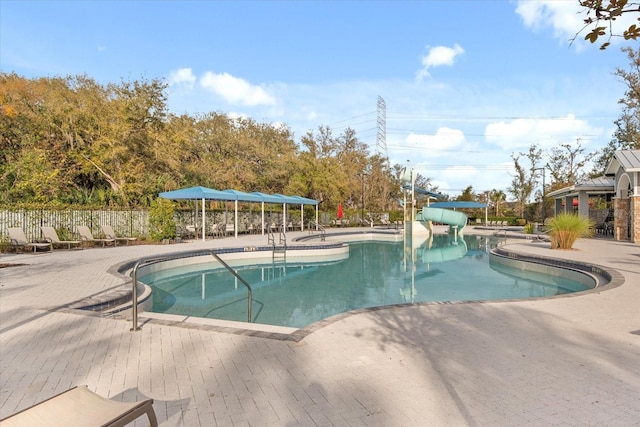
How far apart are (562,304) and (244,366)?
507cm

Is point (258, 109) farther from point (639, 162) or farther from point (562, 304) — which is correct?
point (562, 304)

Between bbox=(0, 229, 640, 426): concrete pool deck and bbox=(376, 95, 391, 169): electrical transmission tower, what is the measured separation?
45.8 m

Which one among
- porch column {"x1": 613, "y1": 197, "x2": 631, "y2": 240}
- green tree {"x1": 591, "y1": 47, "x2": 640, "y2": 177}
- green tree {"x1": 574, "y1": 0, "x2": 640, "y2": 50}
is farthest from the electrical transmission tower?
green tree {"x1": 574, "y1": 0, "x2": 640, "y2": 50}

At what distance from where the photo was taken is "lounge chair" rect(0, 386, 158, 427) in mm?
1636

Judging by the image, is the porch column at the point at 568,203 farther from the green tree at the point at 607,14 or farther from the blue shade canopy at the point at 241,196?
the green tree at the point at 607,14

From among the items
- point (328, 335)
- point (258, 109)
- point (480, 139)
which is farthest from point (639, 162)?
point (480, 139)

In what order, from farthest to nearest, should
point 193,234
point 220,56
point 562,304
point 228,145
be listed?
point 228,145
point 220,56
point 193,234
point 562,304

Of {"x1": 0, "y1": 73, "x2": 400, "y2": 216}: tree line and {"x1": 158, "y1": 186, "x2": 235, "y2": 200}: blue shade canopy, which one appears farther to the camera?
{"x1": 0, "y1": 73, "x2": 400, "y2": 216}: tree line

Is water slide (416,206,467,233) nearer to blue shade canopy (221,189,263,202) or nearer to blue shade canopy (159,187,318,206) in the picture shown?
blue shade canopy (159,187,318,206)

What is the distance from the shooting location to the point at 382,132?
5272 cm

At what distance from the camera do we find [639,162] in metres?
16.3

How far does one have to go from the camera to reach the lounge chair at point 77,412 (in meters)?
1.64

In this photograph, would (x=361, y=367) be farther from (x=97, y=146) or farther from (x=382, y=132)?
(x=382, y=132)

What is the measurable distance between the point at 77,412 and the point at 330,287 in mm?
7813
